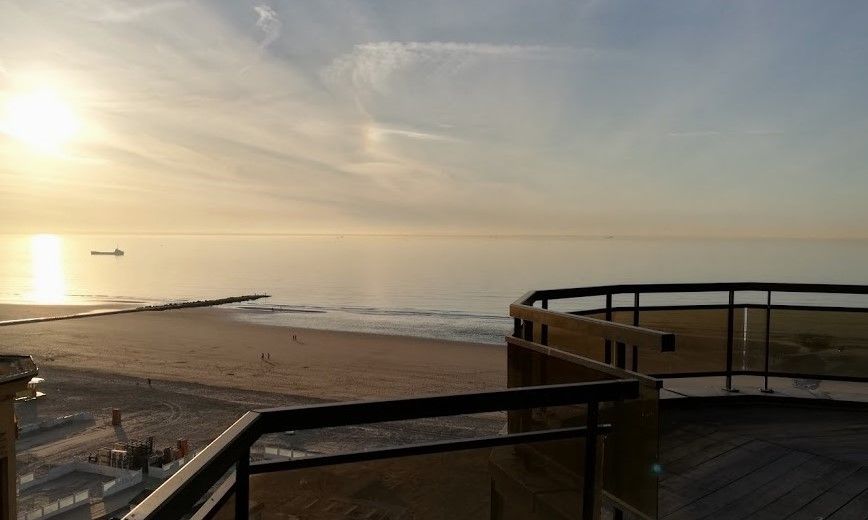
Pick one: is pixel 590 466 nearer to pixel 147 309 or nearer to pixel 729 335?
pixel 729 335

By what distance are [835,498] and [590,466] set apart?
2789mm

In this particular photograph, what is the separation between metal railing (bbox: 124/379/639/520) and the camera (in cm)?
123

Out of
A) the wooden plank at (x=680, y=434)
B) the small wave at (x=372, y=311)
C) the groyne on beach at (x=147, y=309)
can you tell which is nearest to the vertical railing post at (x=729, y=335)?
the wooden plank at (x=680, y=434)

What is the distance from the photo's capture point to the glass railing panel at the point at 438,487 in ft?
5.98

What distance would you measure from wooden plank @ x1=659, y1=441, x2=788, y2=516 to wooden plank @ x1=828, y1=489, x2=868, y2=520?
2.16 ft

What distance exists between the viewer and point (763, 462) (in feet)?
15.0

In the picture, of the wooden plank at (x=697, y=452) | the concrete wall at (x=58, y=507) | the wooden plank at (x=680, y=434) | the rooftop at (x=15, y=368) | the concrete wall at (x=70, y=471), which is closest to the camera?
the wooden plank at (x=697, y=452)

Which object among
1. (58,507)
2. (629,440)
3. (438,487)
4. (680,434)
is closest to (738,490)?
(680,434)

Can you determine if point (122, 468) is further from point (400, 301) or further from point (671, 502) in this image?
point (400, 301)

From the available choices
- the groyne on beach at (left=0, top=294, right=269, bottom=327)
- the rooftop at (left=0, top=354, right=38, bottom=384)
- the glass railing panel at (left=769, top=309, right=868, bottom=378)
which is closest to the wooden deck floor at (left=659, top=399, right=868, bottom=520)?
the glass railing panel at (left=769, top=309, right=868, bottom=378)

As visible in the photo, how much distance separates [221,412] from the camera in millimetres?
20781

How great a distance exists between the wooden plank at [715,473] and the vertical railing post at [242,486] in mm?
3068

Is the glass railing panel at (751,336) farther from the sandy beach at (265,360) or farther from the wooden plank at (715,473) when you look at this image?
the sandy beach at (265,360)

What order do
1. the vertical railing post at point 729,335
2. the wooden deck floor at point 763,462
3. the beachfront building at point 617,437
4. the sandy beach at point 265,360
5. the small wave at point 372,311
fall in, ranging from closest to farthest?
the beachfront building at point 617,437
the wooden deck floor at point 763,462
the vertical railing post at point 729,335
the sandy beach at point 265,360
the small wave at point 372,311
